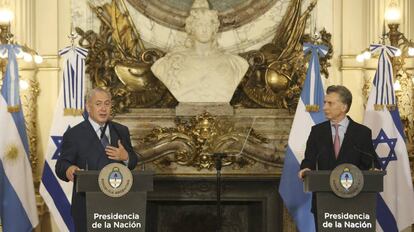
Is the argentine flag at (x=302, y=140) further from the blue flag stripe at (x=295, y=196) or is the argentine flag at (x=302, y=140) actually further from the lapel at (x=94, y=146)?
the lapel at (x=94, y=146)

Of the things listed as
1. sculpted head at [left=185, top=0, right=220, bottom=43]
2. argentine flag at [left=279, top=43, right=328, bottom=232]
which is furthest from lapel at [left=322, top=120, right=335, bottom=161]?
sculpted head at [left=185, top=0, right=220, bottom=43]

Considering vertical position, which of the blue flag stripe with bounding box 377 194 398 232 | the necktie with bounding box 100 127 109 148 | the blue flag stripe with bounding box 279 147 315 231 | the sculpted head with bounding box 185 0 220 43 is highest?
the sculpted head with bounding box 185 0 220 43

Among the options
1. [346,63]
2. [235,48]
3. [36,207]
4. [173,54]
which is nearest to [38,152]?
[36,207]

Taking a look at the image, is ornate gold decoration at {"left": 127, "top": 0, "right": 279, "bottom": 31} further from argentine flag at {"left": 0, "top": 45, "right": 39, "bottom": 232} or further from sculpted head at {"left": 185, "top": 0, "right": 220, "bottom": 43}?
argentine flag at {"left": 0, "top": 45, "right": 39, "bottom": 232}

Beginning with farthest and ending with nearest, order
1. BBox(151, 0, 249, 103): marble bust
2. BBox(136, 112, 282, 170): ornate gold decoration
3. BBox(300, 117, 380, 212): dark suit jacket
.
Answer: BBox(151, 0, 249, 103): marble bust < BBox(136, 112, 282, 170): ornate gold decoration < BBox(300, 117, 380, 212): dark suit jacket

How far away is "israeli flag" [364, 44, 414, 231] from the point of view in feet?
25.5

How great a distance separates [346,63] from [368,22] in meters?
0.43

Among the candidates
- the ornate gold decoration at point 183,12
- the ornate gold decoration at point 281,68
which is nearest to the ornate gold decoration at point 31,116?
the ornate gold decoration at point 183,12

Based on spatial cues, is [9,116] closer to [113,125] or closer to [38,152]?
[38,152]

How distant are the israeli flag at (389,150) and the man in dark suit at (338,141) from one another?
1937mm

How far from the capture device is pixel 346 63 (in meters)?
8.70

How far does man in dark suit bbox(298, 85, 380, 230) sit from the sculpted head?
8.75 feet

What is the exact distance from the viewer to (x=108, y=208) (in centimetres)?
539

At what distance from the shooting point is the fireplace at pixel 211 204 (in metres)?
8.41
